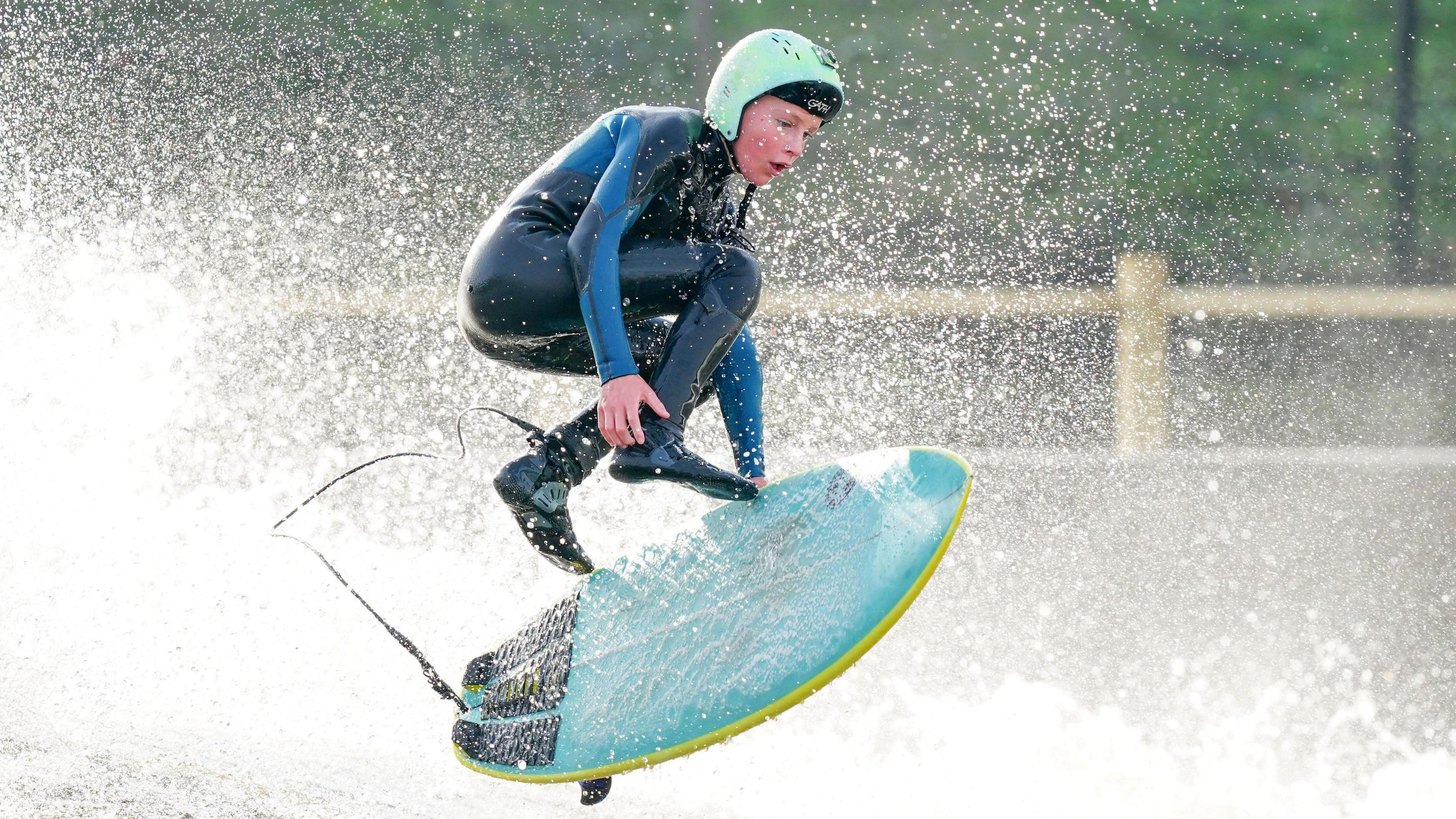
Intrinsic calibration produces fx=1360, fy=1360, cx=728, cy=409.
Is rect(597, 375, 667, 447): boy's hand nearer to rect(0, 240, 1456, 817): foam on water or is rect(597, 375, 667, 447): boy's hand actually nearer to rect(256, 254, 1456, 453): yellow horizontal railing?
rect(0, 240, 1456, 817): foam on water

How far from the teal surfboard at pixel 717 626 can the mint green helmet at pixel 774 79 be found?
769mm

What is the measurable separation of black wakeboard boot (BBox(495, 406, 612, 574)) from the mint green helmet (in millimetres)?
714

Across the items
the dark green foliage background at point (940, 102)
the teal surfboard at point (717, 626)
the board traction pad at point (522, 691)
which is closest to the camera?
the teal surfboard at point (717, 626)

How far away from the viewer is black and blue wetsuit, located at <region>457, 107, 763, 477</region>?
278 cm

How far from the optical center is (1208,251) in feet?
35.1

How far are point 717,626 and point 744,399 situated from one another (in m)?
0.58

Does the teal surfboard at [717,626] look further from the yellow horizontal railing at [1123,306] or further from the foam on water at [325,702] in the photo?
the yellow horizontal railing at [1123,306]

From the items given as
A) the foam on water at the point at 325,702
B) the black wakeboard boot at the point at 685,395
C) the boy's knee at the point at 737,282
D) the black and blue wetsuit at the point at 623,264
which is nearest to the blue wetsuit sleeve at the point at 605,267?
the black and blue wetsuit at the point at 623,264

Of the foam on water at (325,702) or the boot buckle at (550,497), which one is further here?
the foam on water at (325,702)

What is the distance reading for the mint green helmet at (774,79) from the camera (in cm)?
287

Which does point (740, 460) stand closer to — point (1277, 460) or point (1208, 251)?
point (1277, 460)

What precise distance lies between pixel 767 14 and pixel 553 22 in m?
1.81

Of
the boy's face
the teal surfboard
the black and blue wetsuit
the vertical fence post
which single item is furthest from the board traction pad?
the vertical fence post

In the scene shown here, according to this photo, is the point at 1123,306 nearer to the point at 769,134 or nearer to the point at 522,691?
the point at 769,134
